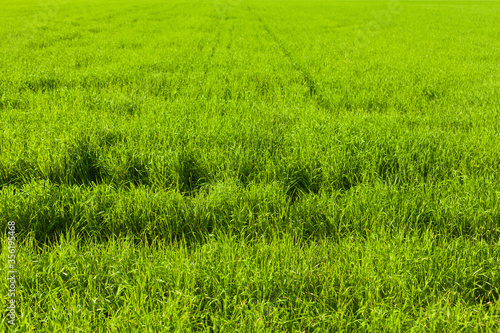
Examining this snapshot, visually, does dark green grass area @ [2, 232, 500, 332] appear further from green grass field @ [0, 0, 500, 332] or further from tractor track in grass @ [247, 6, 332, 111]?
tractor track in grass @ [247, 6, 332, 111]

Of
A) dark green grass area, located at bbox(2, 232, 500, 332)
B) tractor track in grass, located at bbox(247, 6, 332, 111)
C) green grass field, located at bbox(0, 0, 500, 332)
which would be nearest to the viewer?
dark green grass area, located at bbox(2, 232, 500, 332)

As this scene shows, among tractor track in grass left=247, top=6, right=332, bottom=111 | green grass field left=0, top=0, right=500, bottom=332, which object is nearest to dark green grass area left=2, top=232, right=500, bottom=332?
green grass field left=0, top=0, right=500, bottom=332

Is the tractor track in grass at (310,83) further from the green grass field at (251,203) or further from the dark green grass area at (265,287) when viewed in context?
the dark green grass area at (265,287)

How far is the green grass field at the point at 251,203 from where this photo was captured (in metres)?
1.80

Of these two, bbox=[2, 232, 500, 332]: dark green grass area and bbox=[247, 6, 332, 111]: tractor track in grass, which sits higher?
bbox=[247, 6, 332, 111]: tractor track in grass

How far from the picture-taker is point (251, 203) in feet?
9.01

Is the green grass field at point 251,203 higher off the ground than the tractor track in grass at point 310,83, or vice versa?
the tractor track in grass at point 310,83

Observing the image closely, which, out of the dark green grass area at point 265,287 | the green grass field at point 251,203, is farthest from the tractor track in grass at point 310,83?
the dark green grass area at point 265,287

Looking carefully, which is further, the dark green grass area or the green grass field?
the green grass field

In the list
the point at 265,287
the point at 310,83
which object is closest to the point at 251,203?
the point at 265,287

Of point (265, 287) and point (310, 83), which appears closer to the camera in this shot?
point (265, 287)

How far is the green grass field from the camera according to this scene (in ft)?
5.91

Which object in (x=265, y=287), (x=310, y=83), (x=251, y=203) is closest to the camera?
(x=265, y=287)

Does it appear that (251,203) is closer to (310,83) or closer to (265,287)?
(265,287)
